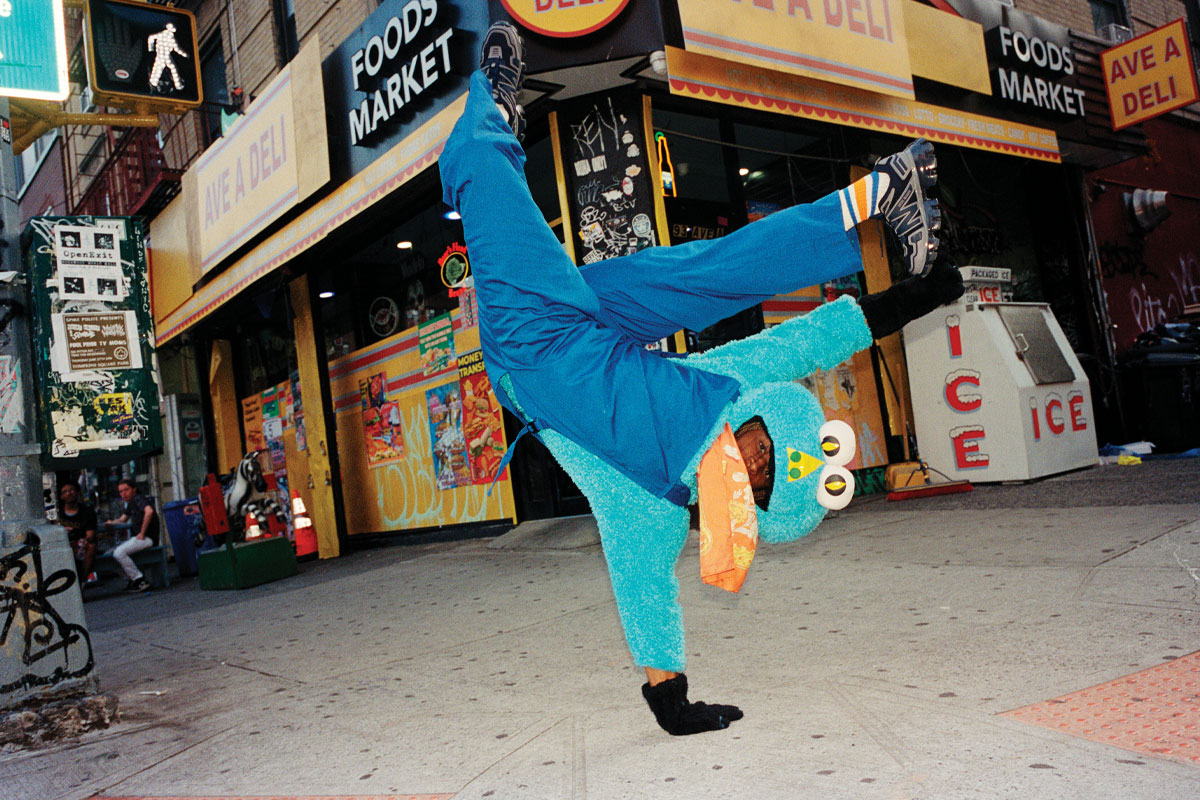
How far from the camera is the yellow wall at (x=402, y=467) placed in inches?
325

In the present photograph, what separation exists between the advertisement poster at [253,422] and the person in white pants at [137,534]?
7.33 ft

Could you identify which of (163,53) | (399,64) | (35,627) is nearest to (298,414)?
(163,53)

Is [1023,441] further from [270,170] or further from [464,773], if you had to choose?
[270,170]

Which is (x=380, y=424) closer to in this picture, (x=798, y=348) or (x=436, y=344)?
(x=436, y=344)

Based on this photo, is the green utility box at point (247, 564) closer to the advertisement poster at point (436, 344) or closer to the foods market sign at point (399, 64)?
Result: the advertisement poster at point (436, 344)

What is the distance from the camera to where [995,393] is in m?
6.78

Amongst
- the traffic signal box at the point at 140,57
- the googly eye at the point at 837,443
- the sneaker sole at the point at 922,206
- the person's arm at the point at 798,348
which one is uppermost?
the traffic signal box at the point at 140,57

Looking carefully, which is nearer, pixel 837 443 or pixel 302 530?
pixel 837 443

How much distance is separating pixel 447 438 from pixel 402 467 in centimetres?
103

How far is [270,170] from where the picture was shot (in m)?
7.84

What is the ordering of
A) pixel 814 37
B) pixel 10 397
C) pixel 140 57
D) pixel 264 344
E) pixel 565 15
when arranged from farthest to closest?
1. pixel 264 344
2. pixel 140 57
3. pixel 814 37
4. pixel 565 15
5. pixel 10 397

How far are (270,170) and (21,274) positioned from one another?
14.0ft

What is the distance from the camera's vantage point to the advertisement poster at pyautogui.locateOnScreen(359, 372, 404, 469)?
9281 millimetres

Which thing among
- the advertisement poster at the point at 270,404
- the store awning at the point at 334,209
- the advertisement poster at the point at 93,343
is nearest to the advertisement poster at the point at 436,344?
the store awning at the point at 334,209
